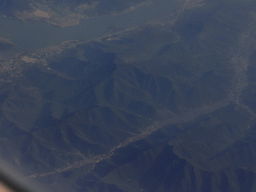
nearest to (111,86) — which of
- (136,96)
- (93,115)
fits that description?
(136,96)

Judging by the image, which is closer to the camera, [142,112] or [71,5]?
[142,112]

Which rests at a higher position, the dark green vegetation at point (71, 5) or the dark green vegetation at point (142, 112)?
the dark green vegetation at point (71, 5)

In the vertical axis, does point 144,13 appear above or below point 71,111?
above

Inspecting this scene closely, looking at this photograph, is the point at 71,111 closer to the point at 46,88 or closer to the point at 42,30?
the point at 46,88

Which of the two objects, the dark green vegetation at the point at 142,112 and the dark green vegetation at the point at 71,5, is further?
the dark green vegetation at the point at 71,5

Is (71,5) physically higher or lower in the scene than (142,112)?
higher

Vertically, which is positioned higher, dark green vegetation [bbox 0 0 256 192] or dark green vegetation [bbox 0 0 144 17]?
dark green vegetation [bbox 0 0 144 17]

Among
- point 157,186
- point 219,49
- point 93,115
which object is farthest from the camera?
point 219,49

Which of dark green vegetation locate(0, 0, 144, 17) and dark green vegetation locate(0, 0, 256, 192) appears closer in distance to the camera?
dark green vegetation locate(0, 0, 256, 192)
